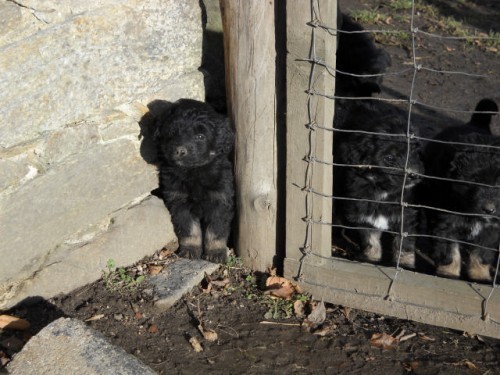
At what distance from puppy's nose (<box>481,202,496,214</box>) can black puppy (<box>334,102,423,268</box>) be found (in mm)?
499

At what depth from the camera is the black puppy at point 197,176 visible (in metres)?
4.88

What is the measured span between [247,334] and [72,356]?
1.26 metres

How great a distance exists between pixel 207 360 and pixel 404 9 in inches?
312

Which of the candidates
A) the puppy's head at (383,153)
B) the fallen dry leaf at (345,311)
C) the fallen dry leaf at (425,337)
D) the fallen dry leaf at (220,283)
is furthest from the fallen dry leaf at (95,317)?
the fallen dry leaf at (425,337)

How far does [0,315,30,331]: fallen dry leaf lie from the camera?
446 centimetres

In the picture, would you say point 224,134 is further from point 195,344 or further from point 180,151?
point 195,344

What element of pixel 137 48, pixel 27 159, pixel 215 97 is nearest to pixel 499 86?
pixel 215 97

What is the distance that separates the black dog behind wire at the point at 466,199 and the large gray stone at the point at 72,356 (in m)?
2.23

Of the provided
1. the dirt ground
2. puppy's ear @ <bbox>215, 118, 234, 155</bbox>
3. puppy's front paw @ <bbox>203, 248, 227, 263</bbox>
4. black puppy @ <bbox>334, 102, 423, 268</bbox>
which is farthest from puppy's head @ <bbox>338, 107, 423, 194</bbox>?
puppy's front paw @ <bbox>203, 248, 227, 263</bbox>

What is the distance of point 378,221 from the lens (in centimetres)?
526

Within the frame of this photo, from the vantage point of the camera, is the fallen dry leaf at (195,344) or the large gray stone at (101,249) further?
the large gray stone at (101,249)

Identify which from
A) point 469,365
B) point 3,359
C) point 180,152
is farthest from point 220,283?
point 469,365

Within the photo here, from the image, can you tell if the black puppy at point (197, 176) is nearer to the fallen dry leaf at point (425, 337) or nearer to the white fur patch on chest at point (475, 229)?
the fallen dry leaf at point (425, 337)

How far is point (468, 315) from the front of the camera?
4.46 meters
